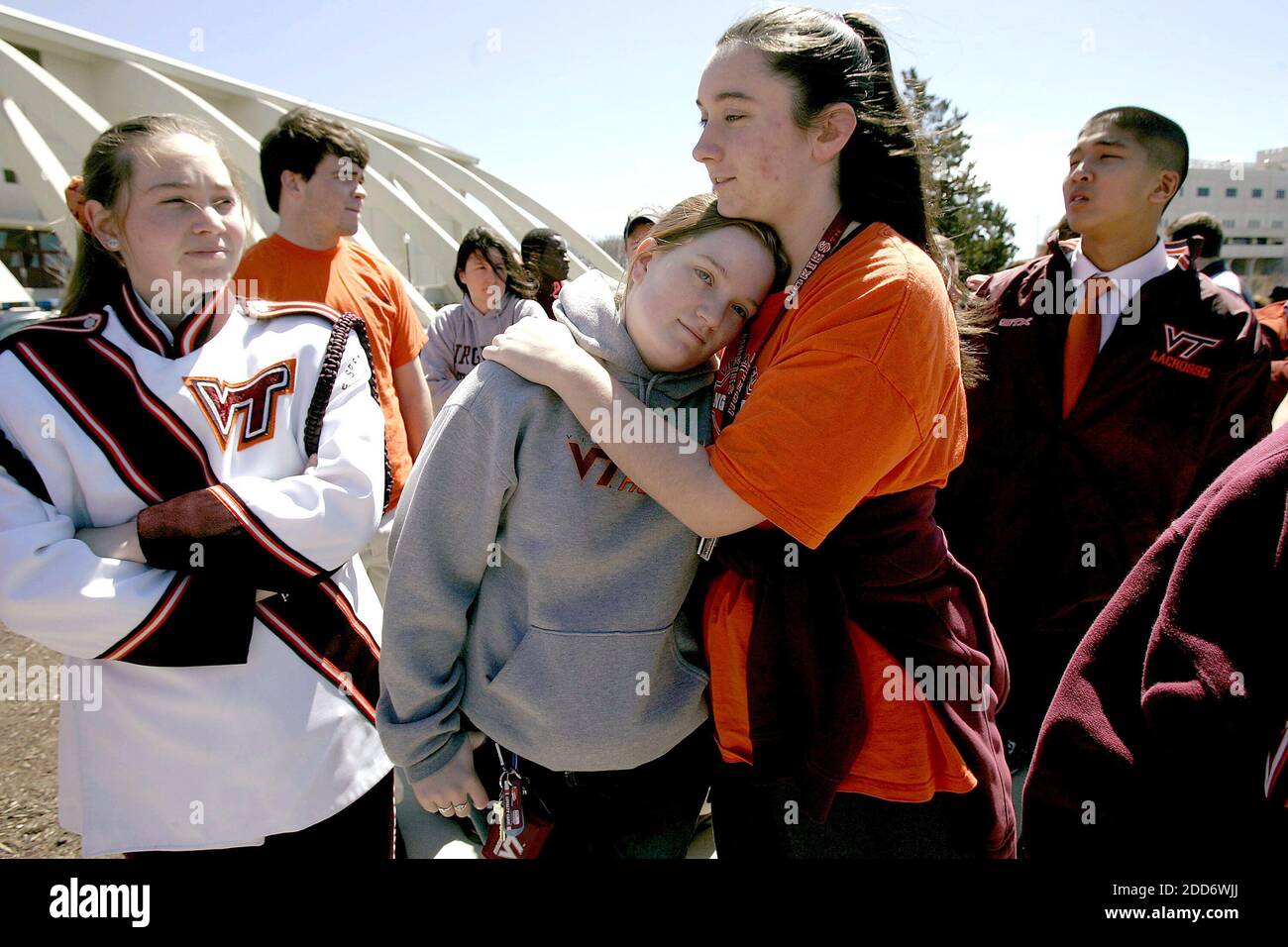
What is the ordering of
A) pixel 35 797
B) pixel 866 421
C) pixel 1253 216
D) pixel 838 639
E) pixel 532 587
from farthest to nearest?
pixel 1253 216, pixel 35 797, pixel 532 587, pixel 838 639, pixel 866 421

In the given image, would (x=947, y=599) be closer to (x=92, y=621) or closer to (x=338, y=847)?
(x=338, y=847)

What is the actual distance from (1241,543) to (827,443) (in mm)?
563

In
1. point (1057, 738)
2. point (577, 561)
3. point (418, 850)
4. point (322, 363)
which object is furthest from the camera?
point (418, 850)

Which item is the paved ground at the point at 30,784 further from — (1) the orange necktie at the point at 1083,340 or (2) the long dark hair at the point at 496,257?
(1) the orange necktie at the point at 1083,340

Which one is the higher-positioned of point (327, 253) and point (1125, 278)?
point (1125, 278)

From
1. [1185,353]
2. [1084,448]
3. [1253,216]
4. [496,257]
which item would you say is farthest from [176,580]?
[1253,216]

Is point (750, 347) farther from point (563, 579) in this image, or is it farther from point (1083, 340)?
point (1083, 340)

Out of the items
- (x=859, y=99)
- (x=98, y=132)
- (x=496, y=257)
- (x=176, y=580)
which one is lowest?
(x=176, y=580)

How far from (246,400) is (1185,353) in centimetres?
297

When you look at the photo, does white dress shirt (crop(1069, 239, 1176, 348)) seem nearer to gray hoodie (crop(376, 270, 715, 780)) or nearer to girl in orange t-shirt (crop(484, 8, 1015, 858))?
girl in orange t-shirt (crop(484, 8, 1015, 858))

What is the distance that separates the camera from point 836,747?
1.36 m

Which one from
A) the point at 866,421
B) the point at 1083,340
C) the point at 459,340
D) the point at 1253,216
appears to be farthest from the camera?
the point at 1253,216

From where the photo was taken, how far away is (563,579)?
149 cm
